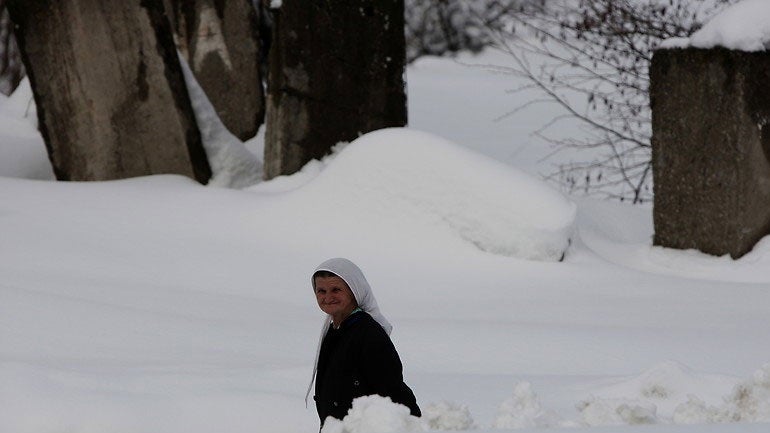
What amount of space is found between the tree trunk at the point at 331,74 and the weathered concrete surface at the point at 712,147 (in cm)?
170

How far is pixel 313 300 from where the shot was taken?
7848mm

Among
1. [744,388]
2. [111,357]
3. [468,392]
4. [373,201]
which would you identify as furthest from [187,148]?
[744,388]

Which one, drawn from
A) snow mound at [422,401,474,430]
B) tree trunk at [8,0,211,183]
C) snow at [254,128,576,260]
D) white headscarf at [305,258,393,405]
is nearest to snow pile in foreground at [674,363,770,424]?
snow mound at [422,401,474,430]

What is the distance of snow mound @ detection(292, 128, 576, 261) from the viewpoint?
331 inches

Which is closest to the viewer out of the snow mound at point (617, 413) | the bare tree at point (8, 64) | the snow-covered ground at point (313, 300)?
the snow mound at point (617, 413)

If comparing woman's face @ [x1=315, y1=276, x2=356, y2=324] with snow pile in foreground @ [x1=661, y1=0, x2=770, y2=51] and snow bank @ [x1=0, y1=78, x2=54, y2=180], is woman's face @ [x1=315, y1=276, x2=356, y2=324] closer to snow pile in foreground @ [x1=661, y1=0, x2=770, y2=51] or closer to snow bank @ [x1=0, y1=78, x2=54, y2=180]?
snow pile in foreground @ [x1=661, y1=0, x2=770, y2=51]

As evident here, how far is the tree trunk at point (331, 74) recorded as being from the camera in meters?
9.62

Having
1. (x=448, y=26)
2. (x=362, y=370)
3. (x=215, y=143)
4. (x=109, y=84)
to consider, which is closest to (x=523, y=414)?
(x=362, y=370)

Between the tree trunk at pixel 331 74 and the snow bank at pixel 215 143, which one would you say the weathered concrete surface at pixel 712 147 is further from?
the snow bank at pixel 215 143

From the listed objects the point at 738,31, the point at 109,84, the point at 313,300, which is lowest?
the point at 313,300

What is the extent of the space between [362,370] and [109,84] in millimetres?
5718

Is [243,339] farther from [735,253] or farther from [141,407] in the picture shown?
[735,253]

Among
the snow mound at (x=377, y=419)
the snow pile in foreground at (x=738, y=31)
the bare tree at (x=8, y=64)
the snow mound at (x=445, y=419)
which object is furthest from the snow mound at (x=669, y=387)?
the bare tree at (x=8, y=64)

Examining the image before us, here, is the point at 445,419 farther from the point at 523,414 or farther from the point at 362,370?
the point at 362,370
